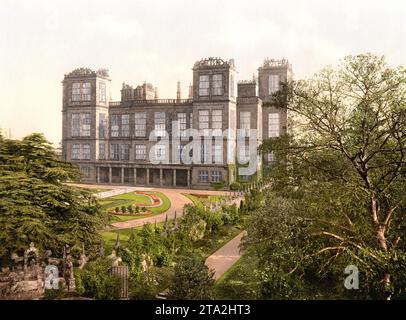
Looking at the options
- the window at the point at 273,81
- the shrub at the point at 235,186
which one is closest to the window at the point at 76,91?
the shrub at the point at 235,186

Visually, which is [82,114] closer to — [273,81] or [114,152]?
[114,152]

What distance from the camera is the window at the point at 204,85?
176 ft

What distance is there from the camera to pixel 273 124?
2330 inches

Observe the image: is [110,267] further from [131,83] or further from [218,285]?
[131,83]

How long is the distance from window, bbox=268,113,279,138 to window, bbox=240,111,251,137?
15.3 feet

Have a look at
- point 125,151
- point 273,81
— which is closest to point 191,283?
point 125,151

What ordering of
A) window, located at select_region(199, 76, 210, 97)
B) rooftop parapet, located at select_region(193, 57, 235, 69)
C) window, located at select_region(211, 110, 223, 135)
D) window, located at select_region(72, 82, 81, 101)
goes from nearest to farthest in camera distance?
1. window, located at select_region(72, 82, 81, 101)
2. rooftop parapet, located at select_region(193, 57, 235, 69)
3. window, located at select_region(211, 110, 223, 135)
4. window, located at select_region(199, 76, 210, 97)

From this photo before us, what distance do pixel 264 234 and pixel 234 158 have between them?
122ft

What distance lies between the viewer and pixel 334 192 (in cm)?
1348

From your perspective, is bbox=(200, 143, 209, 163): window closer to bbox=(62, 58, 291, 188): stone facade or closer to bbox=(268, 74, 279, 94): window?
bbox=(62, 58, 291, 188): stone facade

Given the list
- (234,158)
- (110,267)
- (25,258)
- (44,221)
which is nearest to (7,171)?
(44,221)

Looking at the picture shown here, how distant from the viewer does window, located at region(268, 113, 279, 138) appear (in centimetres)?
5864

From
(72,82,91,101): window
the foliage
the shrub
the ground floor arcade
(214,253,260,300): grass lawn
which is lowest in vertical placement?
(214,253,260,300): grass lawn

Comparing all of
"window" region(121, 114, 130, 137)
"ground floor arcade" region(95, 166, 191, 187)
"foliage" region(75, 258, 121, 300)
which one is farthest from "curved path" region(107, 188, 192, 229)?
"window" region(121, 114, 130, 137)
